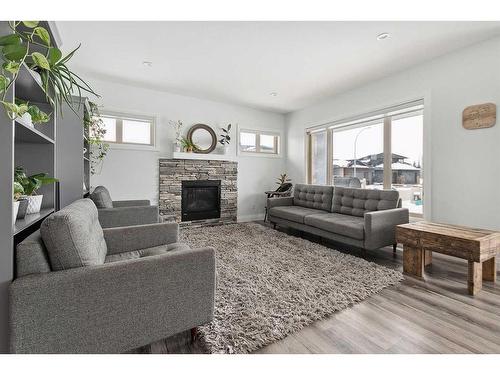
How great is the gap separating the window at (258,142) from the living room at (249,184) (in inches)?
1.5

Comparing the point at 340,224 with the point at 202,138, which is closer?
the point at 340,224

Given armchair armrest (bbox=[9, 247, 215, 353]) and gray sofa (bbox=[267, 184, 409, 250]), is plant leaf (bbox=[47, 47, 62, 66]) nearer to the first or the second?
armchair armrest (bbox=[9, 247, 215, 353])

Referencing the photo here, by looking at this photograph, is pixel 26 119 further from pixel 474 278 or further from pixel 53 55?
pixel 474 278

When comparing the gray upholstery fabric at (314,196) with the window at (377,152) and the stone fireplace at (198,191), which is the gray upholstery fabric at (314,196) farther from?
the stone fireplace at (198,191)

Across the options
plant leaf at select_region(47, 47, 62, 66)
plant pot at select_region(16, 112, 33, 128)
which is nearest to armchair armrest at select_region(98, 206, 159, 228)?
plant pot at select_region(16, 112, 33, 128)

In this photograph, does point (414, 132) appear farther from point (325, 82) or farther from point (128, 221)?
point (128, 221)

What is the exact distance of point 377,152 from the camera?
426 cm

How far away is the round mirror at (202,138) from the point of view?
489 cm

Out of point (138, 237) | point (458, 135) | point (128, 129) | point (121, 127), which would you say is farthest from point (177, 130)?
point (458, 135)

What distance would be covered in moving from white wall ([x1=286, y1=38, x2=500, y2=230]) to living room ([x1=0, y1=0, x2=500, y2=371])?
2cm

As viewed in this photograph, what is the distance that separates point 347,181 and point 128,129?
4200 mm

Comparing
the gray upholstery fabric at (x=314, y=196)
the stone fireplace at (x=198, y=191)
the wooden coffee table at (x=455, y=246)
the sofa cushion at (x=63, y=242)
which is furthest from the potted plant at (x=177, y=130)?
the wooden coffee table at (x=455, y=246)

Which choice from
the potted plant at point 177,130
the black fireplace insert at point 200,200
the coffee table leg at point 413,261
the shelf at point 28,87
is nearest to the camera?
the shelf at point 28,87

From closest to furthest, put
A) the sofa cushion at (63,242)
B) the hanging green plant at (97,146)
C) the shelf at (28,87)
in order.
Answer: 1. the sofa cushion at (63,242)
2. the shelf at (28,87)
3. the hanging green plant at (97,146)
